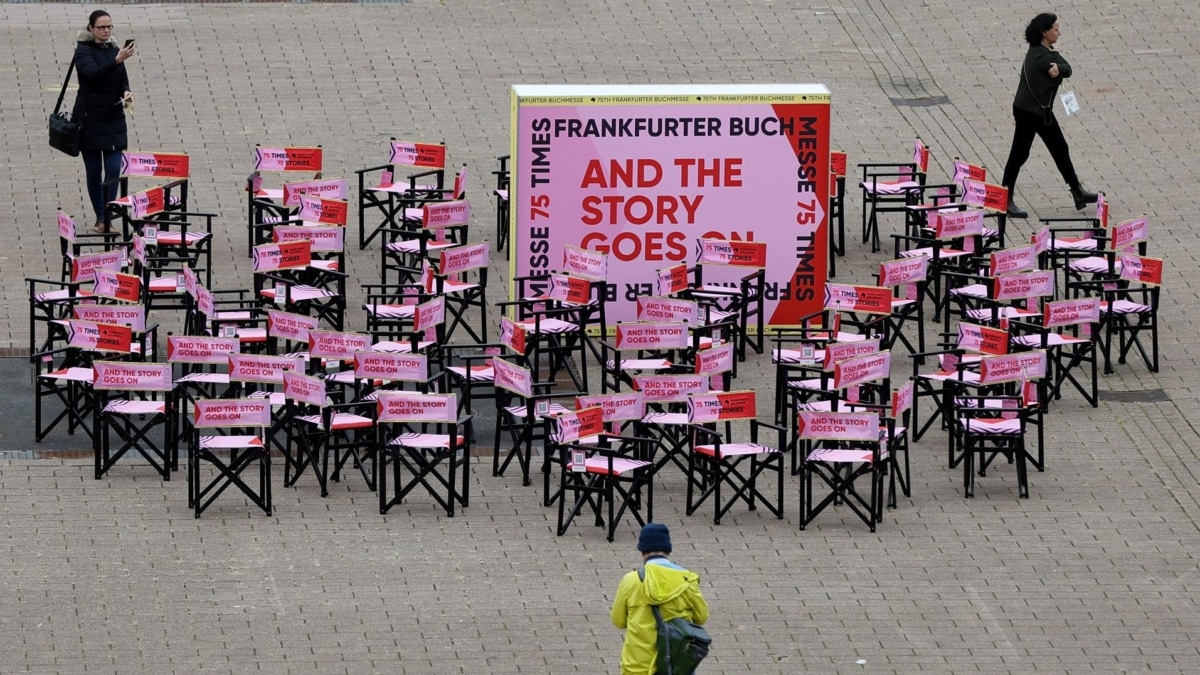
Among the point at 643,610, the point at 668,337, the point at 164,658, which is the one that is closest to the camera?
the point at 643,610

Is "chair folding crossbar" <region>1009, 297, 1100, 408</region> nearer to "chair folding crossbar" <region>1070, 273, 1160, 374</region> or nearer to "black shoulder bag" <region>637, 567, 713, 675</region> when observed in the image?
"chair folding crossbar" <region>1070, 273, 1160, 374</region>

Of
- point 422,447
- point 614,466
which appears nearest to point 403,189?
point 422,447

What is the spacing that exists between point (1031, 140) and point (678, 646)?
40.6 feet

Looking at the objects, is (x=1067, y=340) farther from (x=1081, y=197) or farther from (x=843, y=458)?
(x=1081, y=197)

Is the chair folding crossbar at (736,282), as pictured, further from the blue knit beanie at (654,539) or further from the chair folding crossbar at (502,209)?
the blue knit beanie at (654,539)

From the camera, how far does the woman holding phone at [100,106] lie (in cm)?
2325

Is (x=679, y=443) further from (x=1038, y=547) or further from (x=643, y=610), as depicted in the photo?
(x=643, y=610)

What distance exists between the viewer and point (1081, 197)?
2442 cm

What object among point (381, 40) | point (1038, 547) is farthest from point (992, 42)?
point (1038, 547)

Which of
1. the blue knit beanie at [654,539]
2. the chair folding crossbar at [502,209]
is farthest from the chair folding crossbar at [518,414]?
the chair folding crossbar at [502,209]

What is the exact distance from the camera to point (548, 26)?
30875 mm

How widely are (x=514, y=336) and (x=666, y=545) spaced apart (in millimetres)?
5734

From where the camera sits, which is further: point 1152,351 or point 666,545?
point 1152,351

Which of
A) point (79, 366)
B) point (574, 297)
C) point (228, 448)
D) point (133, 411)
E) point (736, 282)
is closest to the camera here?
point (228, 448)
